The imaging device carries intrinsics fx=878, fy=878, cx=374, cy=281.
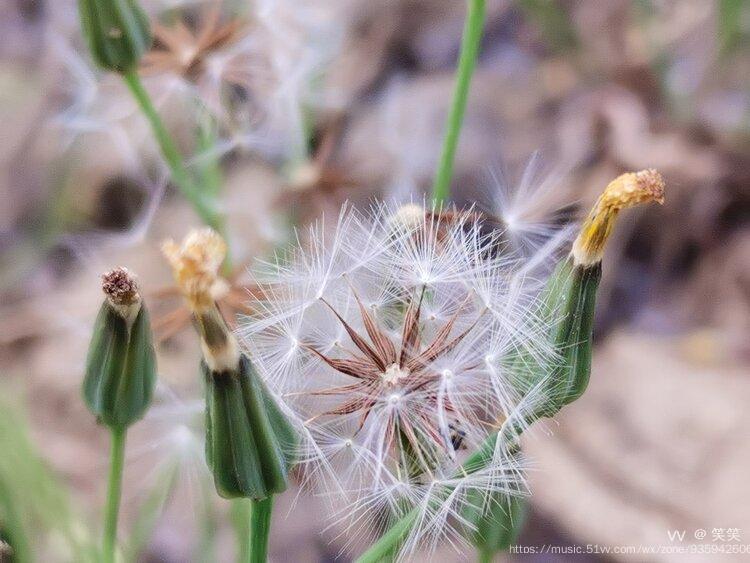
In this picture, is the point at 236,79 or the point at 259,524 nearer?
the point at 259,524

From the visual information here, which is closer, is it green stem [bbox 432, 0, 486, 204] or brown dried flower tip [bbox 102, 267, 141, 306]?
brown dried flower tip [bbox 102, 267, 141, 306]

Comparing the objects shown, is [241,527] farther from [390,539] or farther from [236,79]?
[236,79]

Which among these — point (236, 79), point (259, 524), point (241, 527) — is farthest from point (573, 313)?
point (236, 79)

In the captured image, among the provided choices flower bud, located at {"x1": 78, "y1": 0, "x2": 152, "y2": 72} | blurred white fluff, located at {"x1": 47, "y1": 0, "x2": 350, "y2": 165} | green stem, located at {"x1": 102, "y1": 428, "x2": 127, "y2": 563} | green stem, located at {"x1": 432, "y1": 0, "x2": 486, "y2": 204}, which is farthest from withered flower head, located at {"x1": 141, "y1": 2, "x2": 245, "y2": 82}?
green stem, located at {"x1": 102, "y1": 428, "x2": 127, "y2": 563}

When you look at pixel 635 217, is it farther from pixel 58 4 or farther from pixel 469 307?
pixel 58 4

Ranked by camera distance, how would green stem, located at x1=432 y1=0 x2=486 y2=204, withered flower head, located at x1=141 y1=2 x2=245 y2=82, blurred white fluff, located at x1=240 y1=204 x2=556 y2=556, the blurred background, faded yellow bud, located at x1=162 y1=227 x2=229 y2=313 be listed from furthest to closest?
the blurred background < withered flower head, located at x1=141 y1=2 x2=245 y2=82 < green stem, located at x1=432 y1=0 x2=486 y2=204 < blurred white fluff, located at x1=240 y1=204 x2=556 y2=556 < faded yellow bud, located at x1=162 y1=227 x2=229 y2=313

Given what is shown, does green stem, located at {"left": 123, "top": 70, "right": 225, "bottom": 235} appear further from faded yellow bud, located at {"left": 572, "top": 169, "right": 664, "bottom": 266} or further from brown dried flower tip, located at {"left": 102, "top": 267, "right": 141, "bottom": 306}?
faded yellow bud, located at {"left": 572, "top": 169, "right": 664, "bottom": 266}
